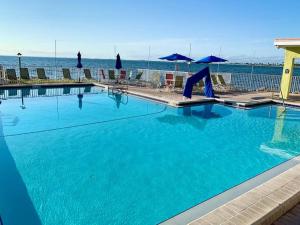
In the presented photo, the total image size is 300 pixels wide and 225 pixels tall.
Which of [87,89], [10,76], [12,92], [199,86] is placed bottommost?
[12,92]

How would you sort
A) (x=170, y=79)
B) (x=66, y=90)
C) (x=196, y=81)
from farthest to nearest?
(x=66, y=90) < (x=170, y=79) < (x=196, y=81)

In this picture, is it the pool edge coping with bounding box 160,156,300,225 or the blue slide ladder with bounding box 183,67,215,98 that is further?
the blue slide ladder with bounding box 183,67,215,98

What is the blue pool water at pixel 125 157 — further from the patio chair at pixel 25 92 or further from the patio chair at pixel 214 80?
the patio chair at pixel 214 80

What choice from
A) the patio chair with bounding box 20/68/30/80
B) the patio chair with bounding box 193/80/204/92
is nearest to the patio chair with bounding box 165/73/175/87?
the patio chair with bounding box 193/80/204/92

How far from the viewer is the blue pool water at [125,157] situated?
3557mm

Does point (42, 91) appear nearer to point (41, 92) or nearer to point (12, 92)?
point (41, 92)

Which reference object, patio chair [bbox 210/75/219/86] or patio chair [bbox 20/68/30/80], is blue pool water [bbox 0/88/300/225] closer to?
patio chair [bbox 20/68/30/80]

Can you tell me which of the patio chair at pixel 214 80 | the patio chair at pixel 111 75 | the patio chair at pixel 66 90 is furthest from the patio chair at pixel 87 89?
the patio chair at pixel 214 80

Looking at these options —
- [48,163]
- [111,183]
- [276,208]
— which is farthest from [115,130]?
[276,208]

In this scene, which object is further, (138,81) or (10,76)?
(138,81)

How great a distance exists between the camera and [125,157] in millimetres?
5316

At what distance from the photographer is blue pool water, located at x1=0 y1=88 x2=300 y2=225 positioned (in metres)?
3.56

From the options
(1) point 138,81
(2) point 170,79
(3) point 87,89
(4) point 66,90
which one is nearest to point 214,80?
(2) point 170,79

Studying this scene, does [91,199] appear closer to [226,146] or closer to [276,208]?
[276,208]
